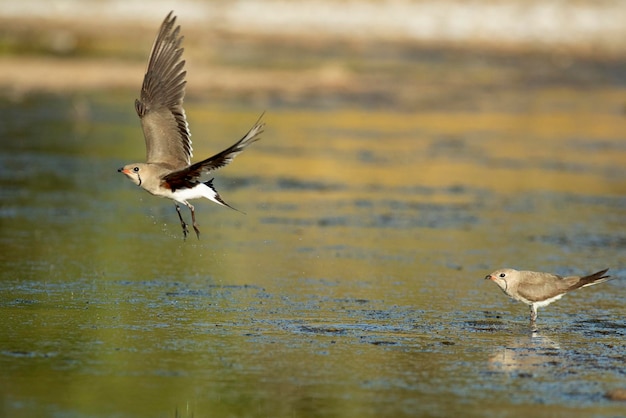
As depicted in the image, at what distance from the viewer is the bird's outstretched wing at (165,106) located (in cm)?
1163

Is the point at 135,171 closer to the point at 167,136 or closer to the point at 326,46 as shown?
the point at 167,136

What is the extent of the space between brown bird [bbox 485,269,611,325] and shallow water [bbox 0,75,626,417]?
26cm

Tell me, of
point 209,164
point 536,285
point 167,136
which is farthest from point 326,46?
point 209,164

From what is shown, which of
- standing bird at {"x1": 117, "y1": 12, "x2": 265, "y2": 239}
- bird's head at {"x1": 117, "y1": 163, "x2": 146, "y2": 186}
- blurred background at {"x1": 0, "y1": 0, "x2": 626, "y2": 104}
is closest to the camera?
standing bird at {"x1": 117, "y1": 12, "x2": 265, "y2": 239}

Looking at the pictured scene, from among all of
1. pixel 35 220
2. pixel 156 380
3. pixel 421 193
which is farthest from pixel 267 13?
pixel 156 380

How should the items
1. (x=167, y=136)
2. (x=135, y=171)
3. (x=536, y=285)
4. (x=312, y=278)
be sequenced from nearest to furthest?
(x=135, y=171) → (x=536, y=285) → (x=167, y=136) → (x=312, y=278)

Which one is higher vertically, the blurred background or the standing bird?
the blurred background

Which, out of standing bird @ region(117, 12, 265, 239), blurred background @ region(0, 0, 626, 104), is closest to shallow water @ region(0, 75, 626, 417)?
standing bird @ region(117, 12, 265, 239)

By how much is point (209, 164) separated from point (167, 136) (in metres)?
1.83

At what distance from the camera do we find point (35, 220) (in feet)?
51.4

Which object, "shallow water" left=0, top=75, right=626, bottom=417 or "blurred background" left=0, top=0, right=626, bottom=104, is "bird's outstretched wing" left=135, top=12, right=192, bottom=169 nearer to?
"shallow water" left=0, top=75, right=626, bottom=417

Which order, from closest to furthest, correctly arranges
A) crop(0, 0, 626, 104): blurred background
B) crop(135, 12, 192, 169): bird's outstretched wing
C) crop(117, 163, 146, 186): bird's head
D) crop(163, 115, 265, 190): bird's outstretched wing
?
1. crop(163, 115, 265, 190): bird's outstretched wing
2. crop(117, 163, 146, 186): bird's head
3. crop(135, 12, 192, 169): bird's outstretched wing
4. crop(0, 0, 626, 104): blurred background

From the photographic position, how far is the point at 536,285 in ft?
36.1

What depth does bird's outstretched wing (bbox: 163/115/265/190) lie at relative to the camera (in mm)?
9645
